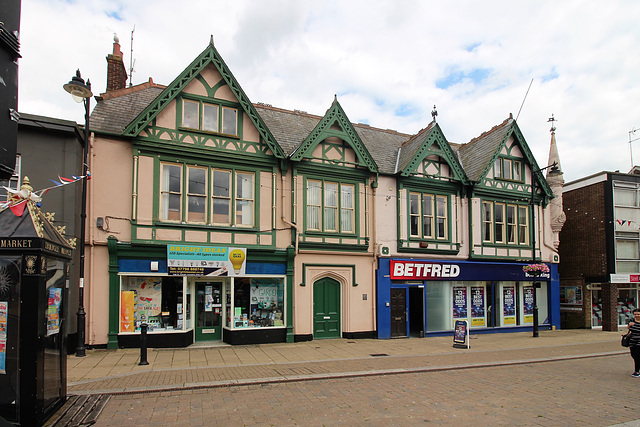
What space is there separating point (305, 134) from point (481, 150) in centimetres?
947

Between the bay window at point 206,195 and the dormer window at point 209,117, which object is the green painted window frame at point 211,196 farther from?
the dormer window at point 209,117

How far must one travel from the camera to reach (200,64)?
1664 cm

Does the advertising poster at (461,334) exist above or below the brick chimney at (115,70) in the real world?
below

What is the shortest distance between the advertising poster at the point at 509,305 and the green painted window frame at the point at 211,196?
13.0 meters

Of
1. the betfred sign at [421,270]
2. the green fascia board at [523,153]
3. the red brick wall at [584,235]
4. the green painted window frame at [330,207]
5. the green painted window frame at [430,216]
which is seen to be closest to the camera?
the green painted window frame at [330,207]

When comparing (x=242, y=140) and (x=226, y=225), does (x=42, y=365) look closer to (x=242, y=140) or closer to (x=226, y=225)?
(x=226, y=225)

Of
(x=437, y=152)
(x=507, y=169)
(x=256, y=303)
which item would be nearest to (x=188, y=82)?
(x=256, y=303)

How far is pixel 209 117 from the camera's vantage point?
1703 cm

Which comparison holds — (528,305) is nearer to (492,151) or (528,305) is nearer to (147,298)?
(492,151)

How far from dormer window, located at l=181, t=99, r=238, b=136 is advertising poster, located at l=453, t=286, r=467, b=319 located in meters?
12.2

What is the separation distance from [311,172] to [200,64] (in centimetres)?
577

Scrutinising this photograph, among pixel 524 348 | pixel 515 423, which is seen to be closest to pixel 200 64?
pixel 515 423

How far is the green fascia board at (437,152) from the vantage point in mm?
20266


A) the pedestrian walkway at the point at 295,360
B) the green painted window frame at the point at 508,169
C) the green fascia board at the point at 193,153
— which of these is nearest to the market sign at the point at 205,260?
the pedestrian walkway at the point at 295,360
